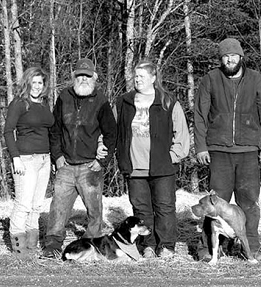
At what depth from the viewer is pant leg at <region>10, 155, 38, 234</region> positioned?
6.78m

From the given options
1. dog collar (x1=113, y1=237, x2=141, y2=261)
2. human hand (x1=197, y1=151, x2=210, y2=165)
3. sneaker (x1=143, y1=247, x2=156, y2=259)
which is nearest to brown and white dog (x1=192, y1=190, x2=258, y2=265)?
human hand (x1=197, y1=151, x2=210, y2=165)

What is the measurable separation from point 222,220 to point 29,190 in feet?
7.06

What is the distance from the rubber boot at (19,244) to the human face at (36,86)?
5.15ft

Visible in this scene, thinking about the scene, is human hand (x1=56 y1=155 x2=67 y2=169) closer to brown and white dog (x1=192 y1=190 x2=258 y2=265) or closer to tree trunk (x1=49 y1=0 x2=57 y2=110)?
brown and white dog (x1=192 y1=190 x2=258 y2=265)

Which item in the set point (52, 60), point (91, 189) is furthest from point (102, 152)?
point (52, 60)

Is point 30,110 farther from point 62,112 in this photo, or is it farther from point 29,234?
point 29,234

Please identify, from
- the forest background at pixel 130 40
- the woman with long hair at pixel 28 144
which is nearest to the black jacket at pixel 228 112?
the woman with long hair at pixel 28 144

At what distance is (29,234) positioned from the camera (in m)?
7.11

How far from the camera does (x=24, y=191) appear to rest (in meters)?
6.80

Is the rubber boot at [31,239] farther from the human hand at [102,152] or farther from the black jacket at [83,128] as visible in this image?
the human hand at [102,152]

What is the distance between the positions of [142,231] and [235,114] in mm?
1644

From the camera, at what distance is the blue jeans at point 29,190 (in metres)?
6.79

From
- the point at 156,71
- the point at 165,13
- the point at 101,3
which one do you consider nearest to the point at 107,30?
the point at 101,3

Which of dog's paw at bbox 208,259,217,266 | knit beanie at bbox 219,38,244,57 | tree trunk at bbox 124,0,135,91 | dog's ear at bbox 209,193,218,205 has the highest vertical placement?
tree trunk at bbox 124,0,135,91
